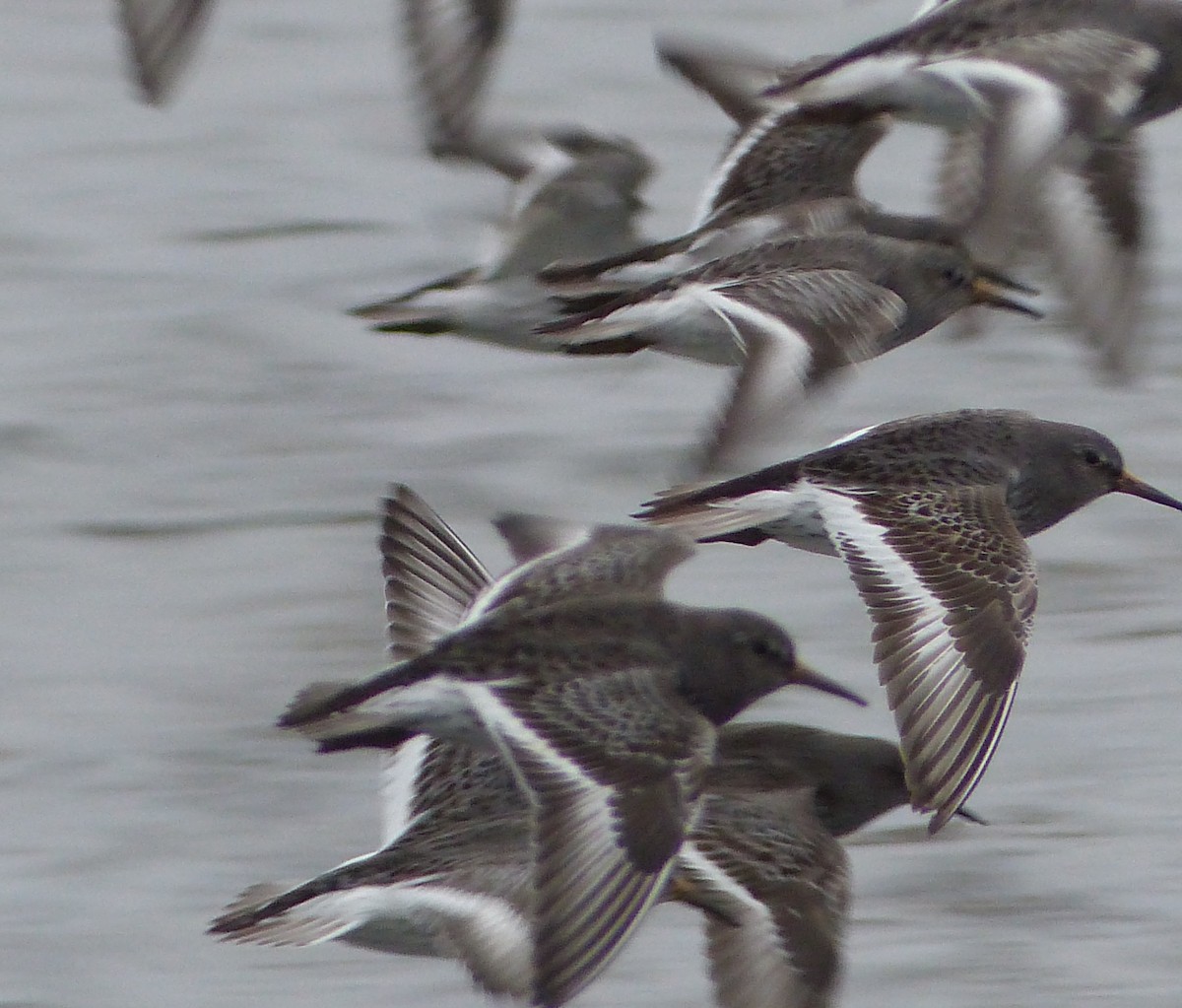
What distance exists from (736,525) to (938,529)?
38 cm

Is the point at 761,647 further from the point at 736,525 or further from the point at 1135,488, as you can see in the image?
the point at 1135,488

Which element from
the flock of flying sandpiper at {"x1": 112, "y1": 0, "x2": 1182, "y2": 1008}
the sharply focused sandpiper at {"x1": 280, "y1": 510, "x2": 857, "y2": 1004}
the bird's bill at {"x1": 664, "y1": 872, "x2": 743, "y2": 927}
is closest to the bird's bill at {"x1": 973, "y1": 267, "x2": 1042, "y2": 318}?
the flock of flying sandpiper at {"x1": 112, "y1": 0, "x2": 1182, "y2": 1008}

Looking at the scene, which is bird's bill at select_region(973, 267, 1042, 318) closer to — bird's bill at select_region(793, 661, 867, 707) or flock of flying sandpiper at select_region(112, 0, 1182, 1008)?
flock of flying sandpiper at select_region(112, 0, 1182, 1008)

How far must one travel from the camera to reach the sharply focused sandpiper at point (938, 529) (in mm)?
5363

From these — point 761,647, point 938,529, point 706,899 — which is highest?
point 938,529

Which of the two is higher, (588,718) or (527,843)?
(588,718)

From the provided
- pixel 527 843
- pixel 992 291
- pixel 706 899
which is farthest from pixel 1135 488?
pixel 527 843

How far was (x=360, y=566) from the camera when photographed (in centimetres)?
758

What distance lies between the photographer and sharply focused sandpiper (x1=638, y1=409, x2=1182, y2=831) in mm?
5363

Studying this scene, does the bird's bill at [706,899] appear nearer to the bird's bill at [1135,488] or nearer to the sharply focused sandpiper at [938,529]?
the sharply focused sandpiper at [938,529]

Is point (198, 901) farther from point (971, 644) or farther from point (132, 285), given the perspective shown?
point (132, 285)

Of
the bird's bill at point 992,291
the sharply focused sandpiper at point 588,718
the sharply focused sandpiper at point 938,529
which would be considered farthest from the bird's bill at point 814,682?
the bird's bill at point 992,291

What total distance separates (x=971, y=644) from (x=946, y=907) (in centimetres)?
67

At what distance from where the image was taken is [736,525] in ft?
19.1
